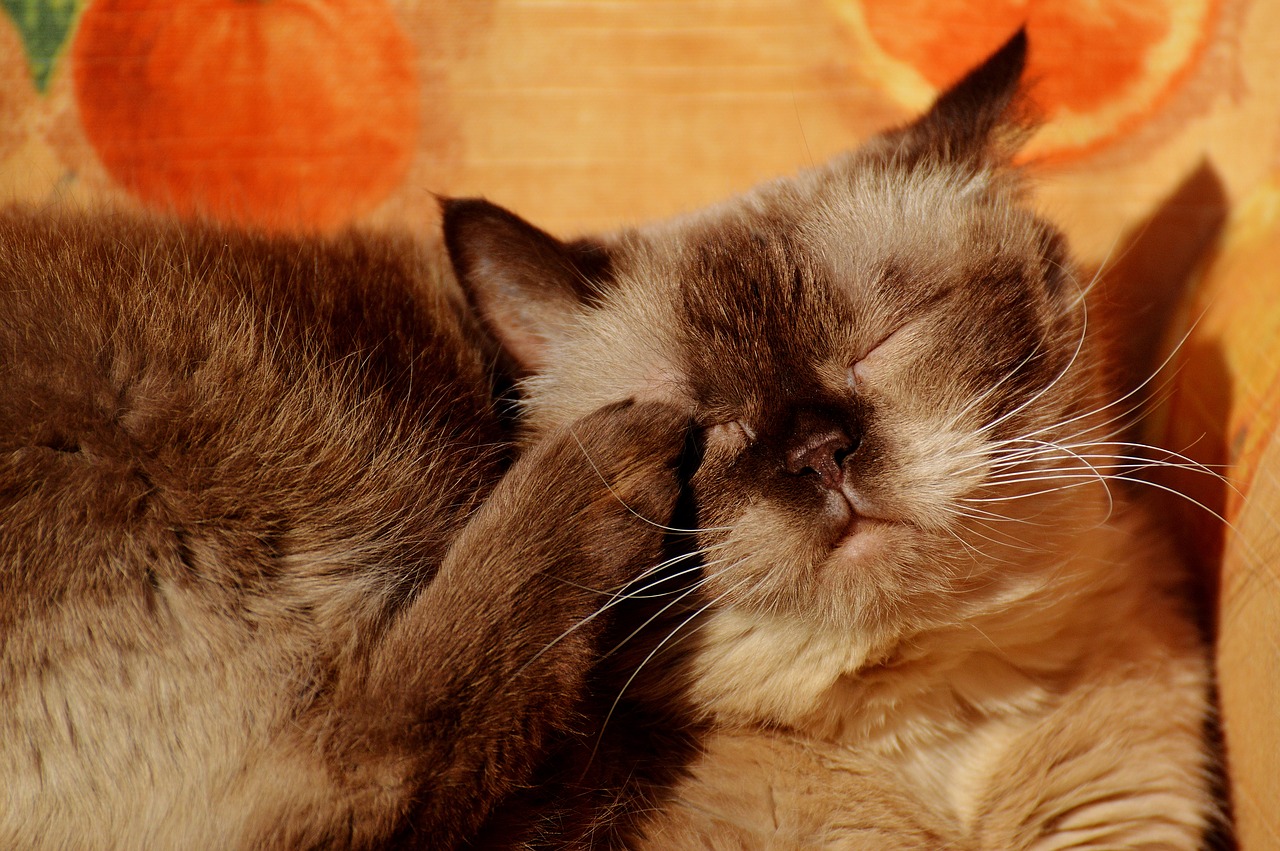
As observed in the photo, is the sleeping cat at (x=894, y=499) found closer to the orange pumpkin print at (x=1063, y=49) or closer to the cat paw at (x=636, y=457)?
the cat paw at (x=636, y=457)

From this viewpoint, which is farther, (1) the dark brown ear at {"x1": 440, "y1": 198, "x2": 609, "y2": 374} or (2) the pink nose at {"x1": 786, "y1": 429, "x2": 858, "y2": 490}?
(1) the dark brown ear at {"x1": 440, "y1": 198, "x2": 609, "y2": 374}

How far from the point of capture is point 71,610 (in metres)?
1.12

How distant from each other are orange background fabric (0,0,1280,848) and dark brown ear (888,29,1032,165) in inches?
14.5

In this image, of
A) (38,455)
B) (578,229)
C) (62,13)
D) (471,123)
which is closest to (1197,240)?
(578,229)

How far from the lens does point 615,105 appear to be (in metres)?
2.10

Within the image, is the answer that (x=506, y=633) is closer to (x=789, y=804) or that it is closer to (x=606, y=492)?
(x=606, y=492)

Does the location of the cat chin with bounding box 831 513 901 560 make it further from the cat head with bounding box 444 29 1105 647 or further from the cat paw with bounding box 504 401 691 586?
the cat paw with bounding box 504 401 691 586

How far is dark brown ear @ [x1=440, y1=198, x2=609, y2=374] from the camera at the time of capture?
145 cm

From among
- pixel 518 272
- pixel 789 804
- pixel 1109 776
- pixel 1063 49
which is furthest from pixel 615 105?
pixel 1109 776

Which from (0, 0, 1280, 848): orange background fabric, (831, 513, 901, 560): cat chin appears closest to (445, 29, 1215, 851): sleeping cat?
(831, 513, 901, 560): cat chin

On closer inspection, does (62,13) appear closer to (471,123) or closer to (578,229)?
(471,123)

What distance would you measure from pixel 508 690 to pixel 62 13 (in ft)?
5.58

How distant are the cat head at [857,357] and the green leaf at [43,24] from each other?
1.13 meters

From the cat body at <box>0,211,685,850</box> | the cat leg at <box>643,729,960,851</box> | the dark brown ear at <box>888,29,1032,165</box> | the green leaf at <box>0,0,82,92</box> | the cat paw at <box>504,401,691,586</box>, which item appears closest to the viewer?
the cat body at <box>0,211,685,850</box>
